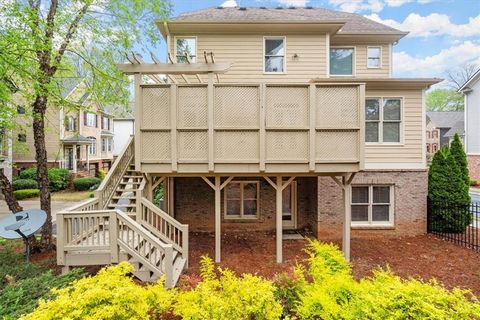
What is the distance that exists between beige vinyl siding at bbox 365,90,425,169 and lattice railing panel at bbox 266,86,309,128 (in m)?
4.04

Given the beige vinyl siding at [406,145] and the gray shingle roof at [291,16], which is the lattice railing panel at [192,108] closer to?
the gray shingle roof at [291,16]

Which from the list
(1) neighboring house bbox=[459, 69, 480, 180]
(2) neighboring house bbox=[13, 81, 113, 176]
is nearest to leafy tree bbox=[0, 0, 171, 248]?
(2) neighboring house bbox=[13, 81, 113, 176]

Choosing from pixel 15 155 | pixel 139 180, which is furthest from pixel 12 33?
pixel 15 155

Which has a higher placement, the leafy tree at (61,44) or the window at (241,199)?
the leafy tree at (61,44)

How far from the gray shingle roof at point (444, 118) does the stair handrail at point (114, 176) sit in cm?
5116

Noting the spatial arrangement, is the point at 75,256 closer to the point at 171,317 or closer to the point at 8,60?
the point at 171,317

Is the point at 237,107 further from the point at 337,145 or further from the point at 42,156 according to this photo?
the point at 42,156

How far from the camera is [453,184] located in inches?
381

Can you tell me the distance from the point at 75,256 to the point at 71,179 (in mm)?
19804

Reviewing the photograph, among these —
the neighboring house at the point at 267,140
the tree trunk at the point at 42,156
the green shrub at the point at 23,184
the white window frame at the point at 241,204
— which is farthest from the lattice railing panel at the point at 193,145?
the green shrub at the point at 23,184

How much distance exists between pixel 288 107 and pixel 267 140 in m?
0.96

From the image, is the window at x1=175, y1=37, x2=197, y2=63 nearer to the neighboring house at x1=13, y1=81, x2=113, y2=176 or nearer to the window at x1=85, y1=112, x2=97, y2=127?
the neighboring house at x1=13, y1=81, x2=113, y2=176

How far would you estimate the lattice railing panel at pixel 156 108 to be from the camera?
258 inches

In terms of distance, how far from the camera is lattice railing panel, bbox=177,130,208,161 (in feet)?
21.8
